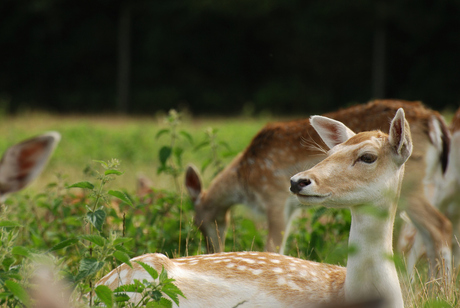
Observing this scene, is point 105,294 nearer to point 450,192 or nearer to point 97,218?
point 97,218

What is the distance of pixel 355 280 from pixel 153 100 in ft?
86.8

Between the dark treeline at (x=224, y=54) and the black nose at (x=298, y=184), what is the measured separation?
24.0m

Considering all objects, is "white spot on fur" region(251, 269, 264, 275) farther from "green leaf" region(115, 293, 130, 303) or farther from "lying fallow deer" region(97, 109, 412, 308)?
"green leaf" region(115, 293, 130, 303)

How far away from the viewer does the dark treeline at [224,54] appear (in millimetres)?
26406

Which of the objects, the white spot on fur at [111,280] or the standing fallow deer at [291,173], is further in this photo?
the standing fallow deer at [291,173]

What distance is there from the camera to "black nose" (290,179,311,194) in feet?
8.30

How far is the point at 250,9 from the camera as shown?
28156 millimetres

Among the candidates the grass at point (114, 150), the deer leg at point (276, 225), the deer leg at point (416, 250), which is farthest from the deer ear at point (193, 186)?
the deer leg at point (416, 250)

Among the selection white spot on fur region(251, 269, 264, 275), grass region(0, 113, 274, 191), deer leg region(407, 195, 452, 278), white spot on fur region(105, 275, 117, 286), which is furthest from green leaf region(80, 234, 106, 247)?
grass region(0, 113, 274, 191)

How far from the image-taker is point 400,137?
273 cm

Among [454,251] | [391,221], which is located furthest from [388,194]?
[454,251]

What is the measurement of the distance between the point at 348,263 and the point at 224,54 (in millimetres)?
28385

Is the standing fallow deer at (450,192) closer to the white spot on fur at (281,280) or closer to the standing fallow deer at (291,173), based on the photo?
the standing fallow deer at (291,173)

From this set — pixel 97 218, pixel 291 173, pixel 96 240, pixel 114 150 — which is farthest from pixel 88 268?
pixel 114 150
